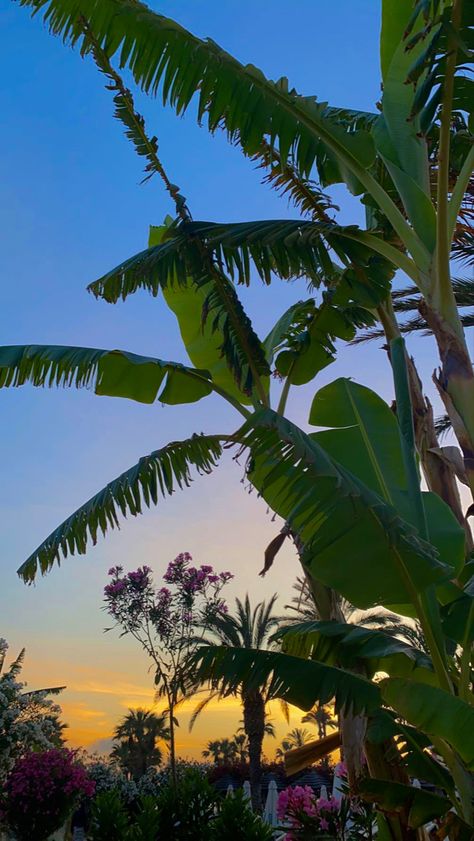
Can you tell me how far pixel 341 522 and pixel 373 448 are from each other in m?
2.31

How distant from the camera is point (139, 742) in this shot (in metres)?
37.5

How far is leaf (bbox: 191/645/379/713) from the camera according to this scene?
4.48 m

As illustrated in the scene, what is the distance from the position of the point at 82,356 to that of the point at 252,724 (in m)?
21.4

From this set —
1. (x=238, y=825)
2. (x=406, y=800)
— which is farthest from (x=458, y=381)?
(x=238, y=825)

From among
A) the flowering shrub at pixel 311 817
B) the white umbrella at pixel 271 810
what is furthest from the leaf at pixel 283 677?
the white umbrella at pixel 271 810

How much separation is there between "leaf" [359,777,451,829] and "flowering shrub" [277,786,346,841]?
1.32 m

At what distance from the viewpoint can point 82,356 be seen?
6.25 meters

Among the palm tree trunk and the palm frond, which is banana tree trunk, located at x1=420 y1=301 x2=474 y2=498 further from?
the palm tree trunk

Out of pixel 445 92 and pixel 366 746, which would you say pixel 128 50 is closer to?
pixel 445 92

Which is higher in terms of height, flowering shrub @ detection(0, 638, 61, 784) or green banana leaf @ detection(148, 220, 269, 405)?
green banana leaf @ detection(148, 220, 269, 405)

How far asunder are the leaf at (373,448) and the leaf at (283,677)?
4.96 feet

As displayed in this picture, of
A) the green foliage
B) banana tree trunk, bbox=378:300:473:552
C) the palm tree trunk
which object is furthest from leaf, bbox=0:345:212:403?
the palm tree trunk

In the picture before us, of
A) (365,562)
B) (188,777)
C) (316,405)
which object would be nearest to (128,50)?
(316,405)

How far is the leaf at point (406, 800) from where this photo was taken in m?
4.73
